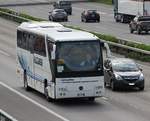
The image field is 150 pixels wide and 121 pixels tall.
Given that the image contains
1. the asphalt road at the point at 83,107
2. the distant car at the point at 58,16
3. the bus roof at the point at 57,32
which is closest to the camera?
the asphalt road at the point at 83,107

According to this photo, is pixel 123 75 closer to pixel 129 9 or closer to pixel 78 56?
pixel 78 56

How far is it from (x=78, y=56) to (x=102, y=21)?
168 feet

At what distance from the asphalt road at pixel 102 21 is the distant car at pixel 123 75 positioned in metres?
21.9

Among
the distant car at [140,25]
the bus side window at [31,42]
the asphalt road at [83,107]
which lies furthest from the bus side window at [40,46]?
the distant car at [140,25]

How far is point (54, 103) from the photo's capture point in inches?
1169

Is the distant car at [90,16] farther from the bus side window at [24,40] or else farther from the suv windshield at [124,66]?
the bus side window at [24,40]

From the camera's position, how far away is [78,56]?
28.7m

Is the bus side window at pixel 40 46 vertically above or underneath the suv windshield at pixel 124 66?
above

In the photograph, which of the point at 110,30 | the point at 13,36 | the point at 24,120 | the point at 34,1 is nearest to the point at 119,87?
the point at 24,120

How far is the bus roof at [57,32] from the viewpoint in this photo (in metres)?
28.8

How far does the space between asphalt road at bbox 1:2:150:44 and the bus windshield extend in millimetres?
27090

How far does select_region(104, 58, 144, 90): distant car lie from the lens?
3259cm

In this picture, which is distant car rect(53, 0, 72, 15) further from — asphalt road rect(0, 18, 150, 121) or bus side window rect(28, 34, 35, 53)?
bus side window rect(28, 34, 35, 53)

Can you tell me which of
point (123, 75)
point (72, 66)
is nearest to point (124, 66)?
point (123, 75)
